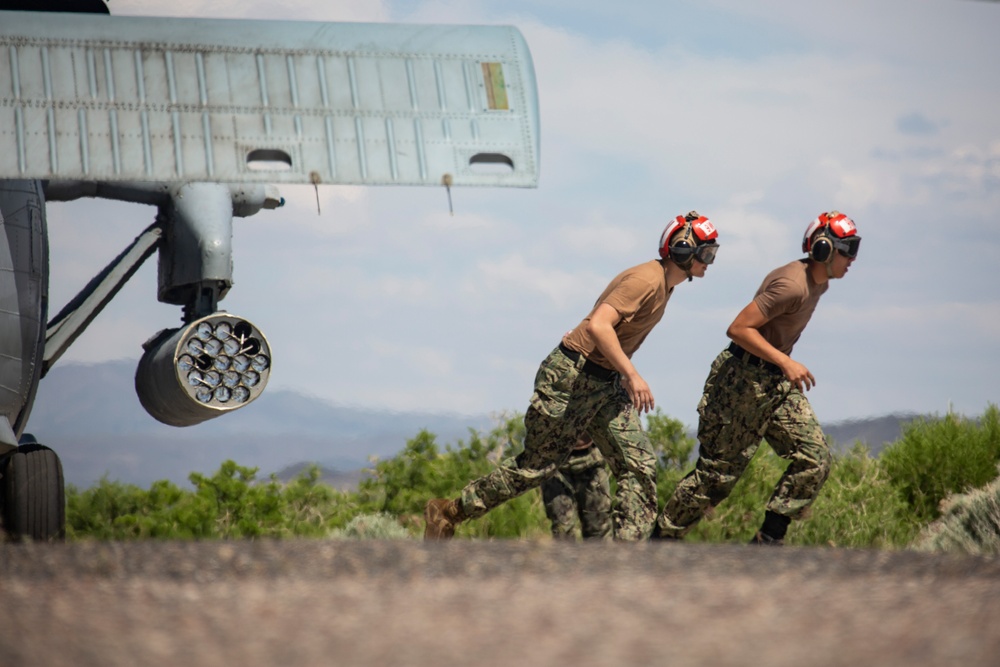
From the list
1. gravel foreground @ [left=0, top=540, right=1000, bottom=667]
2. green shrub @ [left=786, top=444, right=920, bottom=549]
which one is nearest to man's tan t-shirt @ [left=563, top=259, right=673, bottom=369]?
gravel foreground @ [left=0, top=540, right=1000, bottom=667]

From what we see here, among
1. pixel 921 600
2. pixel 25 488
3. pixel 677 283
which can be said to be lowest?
pixel 921 600

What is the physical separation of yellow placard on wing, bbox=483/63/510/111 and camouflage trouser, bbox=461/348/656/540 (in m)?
1.68

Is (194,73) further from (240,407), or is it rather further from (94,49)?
(240,407)

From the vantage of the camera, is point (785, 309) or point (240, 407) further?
point (240, 407)

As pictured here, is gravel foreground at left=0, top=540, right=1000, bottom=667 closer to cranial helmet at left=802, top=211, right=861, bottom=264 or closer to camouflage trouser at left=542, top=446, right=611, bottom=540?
cranial helmet at left=802, top=211, right=861, bottom=264

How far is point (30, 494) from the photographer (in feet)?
30.8

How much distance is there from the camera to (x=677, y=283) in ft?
28.1

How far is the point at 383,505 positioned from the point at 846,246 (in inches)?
230

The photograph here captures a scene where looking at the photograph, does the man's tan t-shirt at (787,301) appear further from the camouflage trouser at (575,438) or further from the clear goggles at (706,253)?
the camouflage trouser at (575,438)

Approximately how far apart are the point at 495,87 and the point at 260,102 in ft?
4.92

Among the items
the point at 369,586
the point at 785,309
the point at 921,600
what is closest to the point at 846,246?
the point at 785,309

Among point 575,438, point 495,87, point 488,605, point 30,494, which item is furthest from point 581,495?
point 488,605

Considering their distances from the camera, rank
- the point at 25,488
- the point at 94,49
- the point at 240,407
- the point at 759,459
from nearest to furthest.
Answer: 1. the point at 94,49
2. the point at 25,488
3. the point at 240,407
4. the point at 759,459

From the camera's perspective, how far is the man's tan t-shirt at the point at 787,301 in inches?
323
